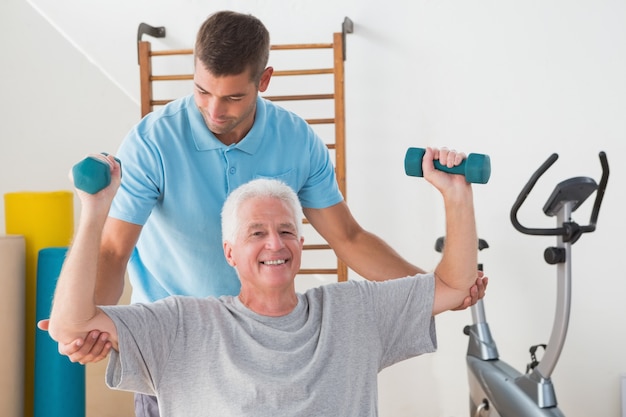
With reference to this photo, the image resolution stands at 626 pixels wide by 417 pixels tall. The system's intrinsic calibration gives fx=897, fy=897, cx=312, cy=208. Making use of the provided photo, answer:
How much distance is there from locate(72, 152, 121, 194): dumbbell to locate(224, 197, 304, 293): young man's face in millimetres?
413

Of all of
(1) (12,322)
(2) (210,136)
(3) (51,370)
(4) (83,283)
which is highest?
(2) (210,136)

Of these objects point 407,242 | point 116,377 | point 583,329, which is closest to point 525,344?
point 583,329

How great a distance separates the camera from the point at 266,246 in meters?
2.05

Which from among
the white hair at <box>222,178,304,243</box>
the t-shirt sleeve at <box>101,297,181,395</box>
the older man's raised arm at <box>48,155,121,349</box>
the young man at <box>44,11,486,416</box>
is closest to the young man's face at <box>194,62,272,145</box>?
the young man at <box>44,11,486,416</box>

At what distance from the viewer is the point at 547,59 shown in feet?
13.4

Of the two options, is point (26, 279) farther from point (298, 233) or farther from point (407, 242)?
point (298, 233)

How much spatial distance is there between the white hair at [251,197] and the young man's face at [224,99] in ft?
0.52

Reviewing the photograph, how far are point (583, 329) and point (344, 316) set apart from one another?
7.74 feet

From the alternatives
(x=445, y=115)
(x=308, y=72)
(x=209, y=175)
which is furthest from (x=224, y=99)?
(x=445, y=115)

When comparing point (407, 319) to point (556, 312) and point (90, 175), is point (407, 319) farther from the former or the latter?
point (556, 312)

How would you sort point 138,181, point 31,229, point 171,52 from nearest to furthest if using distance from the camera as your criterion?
point 138,181, point 31,229, point 171,52

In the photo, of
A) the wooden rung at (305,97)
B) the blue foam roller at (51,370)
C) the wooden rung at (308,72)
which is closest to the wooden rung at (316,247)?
the wooden rung at (305,97)

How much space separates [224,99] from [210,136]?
154 millimetres

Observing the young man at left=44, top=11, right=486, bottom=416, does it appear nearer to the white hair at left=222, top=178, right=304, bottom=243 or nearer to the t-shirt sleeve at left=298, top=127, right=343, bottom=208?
the t-shirt sleeve at left=298, top=127, right=343, bottom=208
